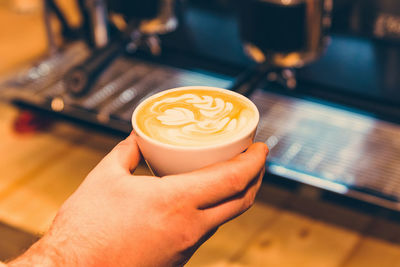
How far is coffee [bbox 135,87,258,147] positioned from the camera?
38 centimetres

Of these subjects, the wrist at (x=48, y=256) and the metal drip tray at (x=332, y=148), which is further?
the metal drip tray at (x=332, y=148)

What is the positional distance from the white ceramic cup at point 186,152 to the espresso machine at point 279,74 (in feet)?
0.80

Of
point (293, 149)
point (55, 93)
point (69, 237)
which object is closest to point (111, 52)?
point (55, 93)

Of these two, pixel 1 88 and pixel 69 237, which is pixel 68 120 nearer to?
pixel 1 88

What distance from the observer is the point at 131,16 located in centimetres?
77

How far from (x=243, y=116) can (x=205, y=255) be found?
0.35 meters

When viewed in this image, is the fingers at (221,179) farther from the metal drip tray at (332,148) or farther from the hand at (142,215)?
the metal drip tray at (332,148)

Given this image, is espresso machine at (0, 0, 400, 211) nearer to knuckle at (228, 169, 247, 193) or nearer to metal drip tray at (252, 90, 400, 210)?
metal drip tray at (252, 90, 400, 210)

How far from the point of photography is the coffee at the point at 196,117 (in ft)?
1.24

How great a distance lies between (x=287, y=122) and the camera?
0.79 m

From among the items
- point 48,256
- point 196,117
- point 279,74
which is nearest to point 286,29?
point 279,74

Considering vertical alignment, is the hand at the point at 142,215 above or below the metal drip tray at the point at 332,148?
above

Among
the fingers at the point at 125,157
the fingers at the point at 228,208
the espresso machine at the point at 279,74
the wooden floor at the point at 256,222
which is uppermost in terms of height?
the fingers at the point at 125,157

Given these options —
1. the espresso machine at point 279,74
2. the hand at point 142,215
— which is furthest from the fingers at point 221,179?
the espresso machine at point 279,74
